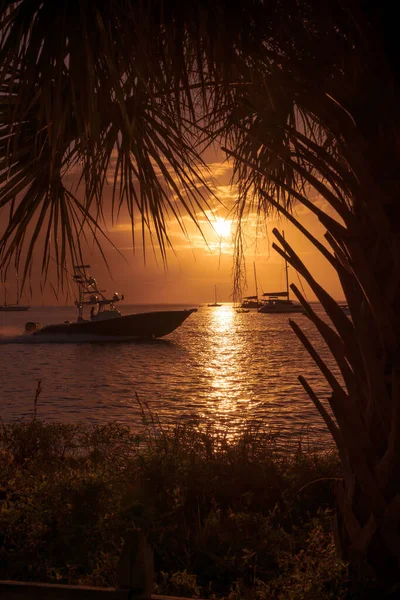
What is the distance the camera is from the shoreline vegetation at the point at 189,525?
11.3 ft

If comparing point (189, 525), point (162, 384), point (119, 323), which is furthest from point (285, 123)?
point (119, 323)

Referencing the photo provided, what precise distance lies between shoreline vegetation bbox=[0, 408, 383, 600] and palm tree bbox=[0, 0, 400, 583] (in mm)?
603

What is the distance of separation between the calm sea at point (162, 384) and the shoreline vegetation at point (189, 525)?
1.34m

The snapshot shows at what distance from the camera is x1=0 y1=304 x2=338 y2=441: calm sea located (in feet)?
66.1

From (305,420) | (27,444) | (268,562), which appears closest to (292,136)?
(268,562)

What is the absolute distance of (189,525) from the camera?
15.1 feet

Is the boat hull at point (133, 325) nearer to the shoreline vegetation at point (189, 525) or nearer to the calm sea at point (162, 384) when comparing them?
the calm sea at point (162, 384)

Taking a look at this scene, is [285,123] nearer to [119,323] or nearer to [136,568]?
[136,568]

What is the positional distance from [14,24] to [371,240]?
1.81 meters

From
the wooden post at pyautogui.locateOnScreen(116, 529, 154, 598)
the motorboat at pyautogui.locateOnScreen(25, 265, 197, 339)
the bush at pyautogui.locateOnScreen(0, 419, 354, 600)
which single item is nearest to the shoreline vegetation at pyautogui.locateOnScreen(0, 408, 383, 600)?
the bush at pyautogui.locateOnScreen(0, 419, 354, 600)

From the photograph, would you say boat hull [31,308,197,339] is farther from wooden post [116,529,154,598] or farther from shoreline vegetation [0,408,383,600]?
wooden post [116,529,154,598]

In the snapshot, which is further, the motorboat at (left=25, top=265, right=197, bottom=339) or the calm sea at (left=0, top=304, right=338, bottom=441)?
the motorboat at (left=25, top=265, right=197, bottom=339)

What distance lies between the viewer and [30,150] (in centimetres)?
323

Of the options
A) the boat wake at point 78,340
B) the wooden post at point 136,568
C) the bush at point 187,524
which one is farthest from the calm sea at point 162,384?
the wooden post at point 136,568
